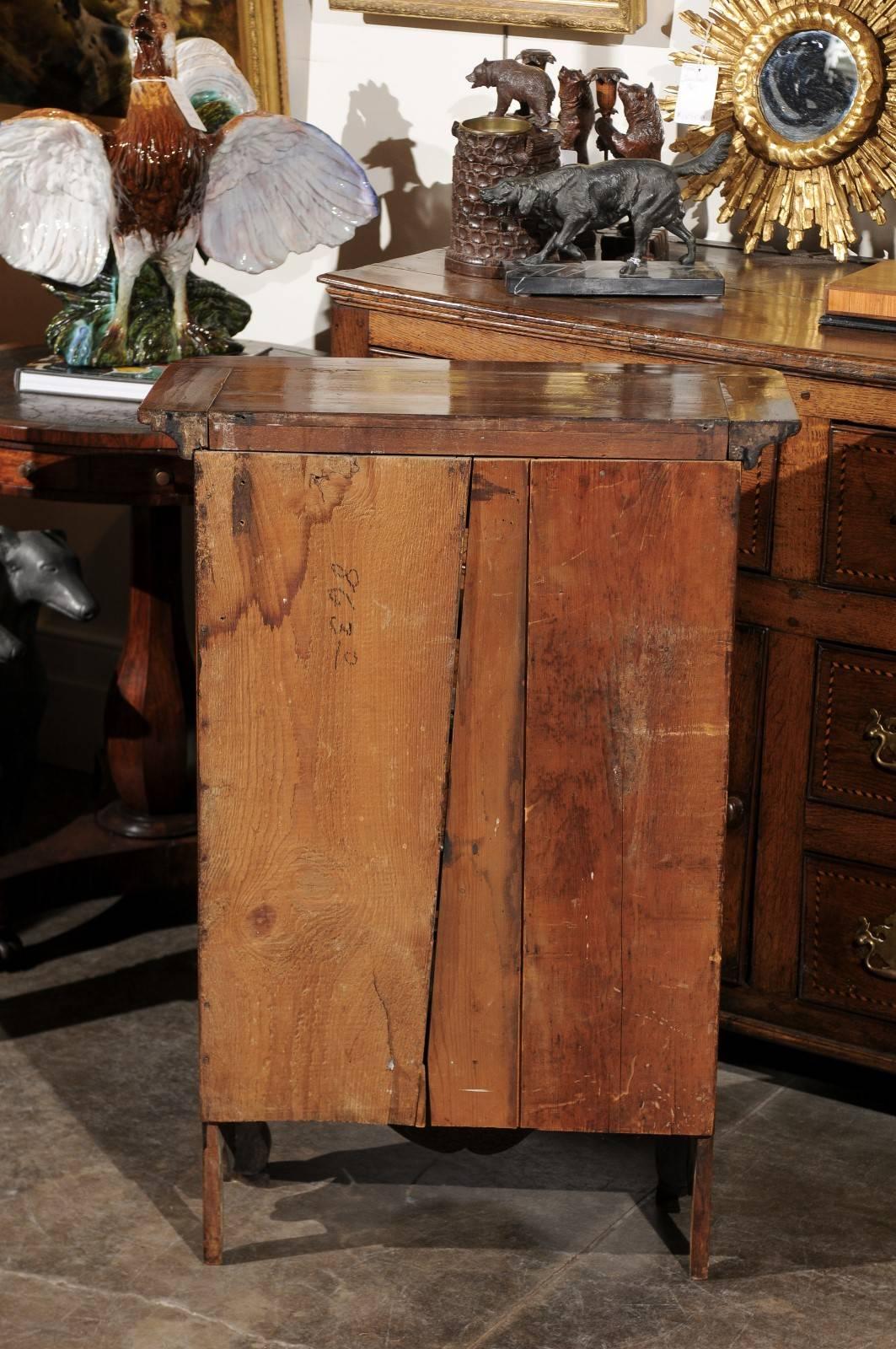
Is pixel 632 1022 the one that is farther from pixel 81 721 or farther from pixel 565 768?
pixel 81 721

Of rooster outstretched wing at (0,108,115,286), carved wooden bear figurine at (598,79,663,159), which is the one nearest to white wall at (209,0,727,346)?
carved wooden bear figurine at (598,79,663,159)

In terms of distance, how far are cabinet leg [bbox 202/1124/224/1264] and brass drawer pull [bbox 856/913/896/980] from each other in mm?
898

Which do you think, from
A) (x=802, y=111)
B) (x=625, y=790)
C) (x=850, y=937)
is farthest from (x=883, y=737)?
(x=802, y=111)

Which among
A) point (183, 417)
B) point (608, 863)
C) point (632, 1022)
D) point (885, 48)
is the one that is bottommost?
point (632, 1022)

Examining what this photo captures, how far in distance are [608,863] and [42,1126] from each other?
99 centimetres

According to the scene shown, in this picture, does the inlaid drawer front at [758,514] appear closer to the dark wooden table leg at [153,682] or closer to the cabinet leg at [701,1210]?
the cabinet leg at [701,1210]

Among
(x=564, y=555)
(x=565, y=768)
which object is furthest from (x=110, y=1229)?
(x=564, y=555)

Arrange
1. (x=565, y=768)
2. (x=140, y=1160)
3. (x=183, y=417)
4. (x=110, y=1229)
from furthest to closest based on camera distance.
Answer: (x=140, y=1160) < (x=110, y=1229) < (x=565, y=768) < (x=183, y=417)

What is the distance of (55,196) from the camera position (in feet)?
7.86

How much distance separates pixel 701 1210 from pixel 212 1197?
591 mm

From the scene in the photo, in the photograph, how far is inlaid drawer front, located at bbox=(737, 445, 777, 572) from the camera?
219 centimetres

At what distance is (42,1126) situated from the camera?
7.82ft

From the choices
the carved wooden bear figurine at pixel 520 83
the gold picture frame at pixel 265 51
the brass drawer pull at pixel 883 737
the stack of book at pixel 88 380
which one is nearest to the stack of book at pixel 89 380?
the stack of book at pixel 88 380

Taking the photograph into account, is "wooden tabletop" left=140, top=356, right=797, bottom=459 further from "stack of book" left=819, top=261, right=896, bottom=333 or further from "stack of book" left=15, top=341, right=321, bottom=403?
"stack of book" left=15, top=341, right=321, bottom=403
